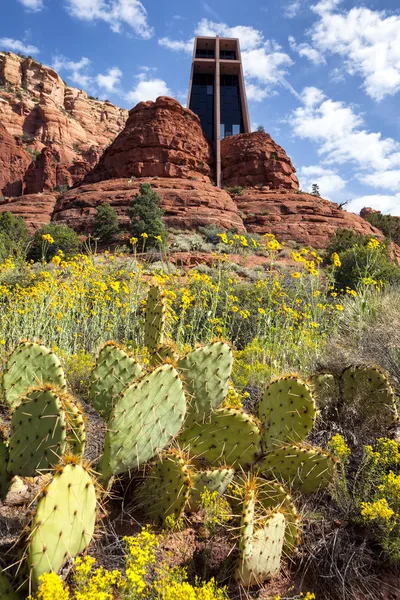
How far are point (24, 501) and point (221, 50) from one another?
154 ft

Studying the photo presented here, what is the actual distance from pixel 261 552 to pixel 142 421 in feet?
2.47

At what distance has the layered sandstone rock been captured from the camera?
57.4m

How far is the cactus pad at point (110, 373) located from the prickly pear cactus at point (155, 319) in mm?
757

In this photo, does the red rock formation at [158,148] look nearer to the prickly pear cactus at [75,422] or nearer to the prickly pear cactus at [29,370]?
the prickly pear cactus at [29,370]

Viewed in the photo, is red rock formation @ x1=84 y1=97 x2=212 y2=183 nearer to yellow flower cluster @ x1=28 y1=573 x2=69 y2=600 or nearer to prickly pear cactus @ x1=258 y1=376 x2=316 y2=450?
prickly pear cactus @ x1=258 y1=376 x2=316 y2=450

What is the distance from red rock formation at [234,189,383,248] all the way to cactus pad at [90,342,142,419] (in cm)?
2450

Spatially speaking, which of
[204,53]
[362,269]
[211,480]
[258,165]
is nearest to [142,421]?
[211,480]

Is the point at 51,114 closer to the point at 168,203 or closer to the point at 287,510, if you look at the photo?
the point at 168,203

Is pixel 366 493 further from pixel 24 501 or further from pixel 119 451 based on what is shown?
pixel 24 501

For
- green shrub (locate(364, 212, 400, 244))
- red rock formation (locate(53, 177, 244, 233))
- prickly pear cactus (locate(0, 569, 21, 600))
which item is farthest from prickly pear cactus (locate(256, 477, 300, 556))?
green shrub (locate(364, 212, 400, 244))

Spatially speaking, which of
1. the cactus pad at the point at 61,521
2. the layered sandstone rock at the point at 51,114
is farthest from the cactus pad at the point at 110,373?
the layered sandstone rock at the point at 51,114

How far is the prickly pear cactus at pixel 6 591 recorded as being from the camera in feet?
4.74

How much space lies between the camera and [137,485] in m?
2.17

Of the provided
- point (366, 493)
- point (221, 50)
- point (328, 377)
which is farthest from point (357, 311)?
point (221, 50)
